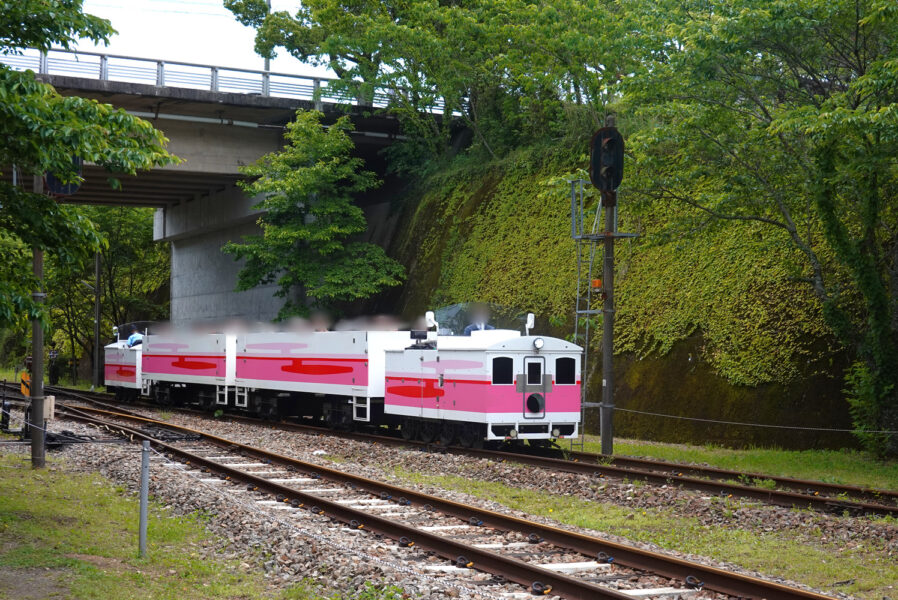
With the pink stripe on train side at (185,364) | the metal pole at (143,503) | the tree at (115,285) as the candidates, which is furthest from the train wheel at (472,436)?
the tree at (115,285)

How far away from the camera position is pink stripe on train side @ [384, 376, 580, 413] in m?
17.5

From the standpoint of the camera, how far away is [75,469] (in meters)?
16.1

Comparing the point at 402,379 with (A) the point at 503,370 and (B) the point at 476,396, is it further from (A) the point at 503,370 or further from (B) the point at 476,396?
(A) the point at 503,370

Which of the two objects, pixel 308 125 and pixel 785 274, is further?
pixel 308 125

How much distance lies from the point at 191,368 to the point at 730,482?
21.0 metres

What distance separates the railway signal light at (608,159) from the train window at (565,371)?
11.4 ft

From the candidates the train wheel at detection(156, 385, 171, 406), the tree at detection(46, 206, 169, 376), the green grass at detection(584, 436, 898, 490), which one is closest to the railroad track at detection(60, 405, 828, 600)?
the green grass at detection(584, 436, 898, 490)

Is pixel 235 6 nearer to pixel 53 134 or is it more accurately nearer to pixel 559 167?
pixel 559 167

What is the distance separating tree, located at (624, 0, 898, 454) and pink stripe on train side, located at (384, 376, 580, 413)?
13.9ft

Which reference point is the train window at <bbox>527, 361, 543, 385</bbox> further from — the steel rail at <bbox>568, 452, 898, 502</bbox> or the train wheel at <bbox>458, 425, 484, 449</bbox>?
the steel rail at <bbox>568, 452, 898, 502</bbox>

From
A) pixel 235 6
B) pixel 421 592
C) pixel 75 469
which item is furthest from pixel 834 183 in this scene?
pixel 235 6

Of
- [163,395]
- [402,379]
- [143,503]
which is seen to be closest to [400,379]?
[402,379]

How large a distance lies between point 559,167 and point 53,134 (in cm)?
2132

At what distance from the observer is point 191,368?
3052 centimetres
